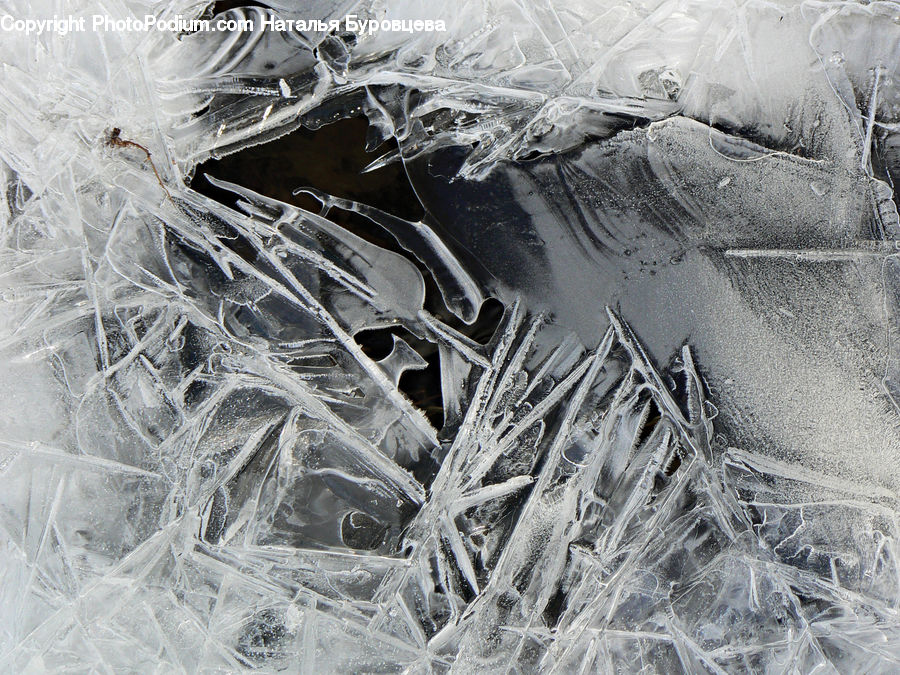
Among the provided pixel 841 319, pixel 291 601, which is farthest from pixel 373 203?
pixel 841 319

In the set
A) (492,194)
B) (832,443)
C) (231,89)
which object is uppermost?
(231,89)

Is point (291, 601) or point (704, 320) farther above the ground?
point (704, 320)

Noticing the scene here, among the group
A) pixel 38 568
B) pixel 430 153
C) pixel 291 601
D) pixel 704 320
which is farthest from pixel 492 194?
pixel 38 568

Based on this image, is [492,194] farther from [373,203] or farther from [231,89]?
[231,89]

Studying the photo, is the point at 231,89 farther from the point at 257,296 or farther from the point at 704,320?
the point at 704,320

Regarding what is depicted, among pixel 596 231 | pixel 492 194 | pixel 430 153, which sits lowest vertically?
pixel 596 231

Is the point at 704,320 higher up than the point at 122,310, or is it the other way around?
the point at 122,310
